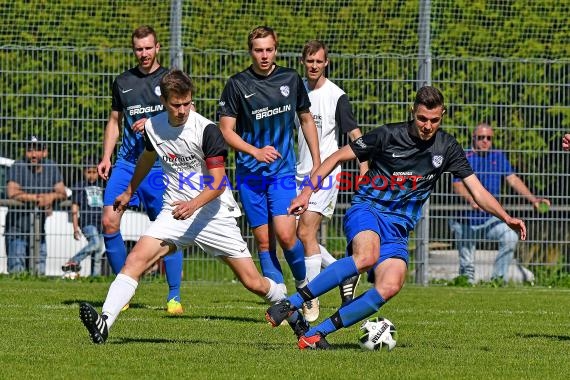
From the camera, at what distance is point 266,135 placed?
34.2 feet

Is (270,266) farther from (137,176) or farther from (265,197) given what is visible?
(137,176)

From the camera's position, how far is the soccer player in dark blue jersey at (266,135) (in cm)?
1028

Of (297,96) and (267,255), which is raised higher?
(297,96)

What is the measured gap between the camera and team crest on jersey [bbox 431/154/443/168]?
8633 mm

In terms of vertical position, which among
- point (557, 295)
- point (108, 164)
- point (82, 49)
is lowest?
point (557, 295)

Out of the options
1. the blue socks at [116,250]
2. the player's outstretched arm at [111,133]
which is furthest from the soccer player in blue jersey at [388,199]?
the blue socks at [116,250]

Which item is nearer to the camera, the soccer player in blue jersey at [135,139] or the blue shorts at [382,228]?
the blue shorts at [382,228]

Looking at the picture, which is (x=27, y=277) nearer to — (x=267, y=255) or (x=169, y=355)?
(x=267, y=255)

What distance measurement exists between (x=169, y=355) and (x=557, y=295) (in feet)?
24.7

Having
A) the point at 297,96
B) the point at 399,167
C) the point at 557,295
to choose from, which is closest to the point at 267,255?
the point at 297,96

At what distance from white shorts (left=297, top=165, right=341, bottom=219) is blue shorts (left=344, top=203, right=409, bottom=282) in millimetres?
2945

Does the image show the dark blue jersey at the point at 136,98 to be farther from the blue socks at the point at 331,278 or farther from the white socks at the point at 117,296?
the blue socks at the point at 331,278

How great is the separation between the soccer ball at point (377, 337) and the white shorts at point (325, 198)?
10.8 ft

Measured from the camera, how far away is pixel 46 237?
51.2 feet
